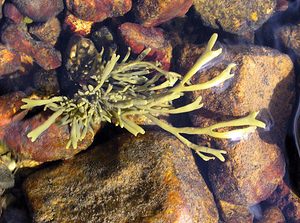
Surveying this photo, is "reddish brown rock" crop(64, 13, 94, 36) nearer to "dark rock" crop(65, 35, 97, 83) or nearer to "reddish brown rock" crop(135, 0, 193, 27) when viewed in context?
"dark rock" crop(65, 35, 97, 83)

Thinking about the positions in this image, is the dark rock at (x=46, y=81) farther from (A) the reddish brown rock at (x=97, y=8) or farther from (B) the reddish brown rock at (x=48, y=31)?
(A) the reddish brown rock at (x=97, y=8)

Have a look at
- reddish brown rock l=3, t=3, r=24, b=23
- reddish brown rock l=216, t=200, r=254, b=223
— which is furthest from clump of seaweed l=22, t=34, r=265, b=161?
reddish brown rock l=3, t=3, r=24, b=23

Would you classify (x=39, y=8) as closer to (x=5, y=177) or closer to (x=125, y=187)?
(x=5, y=177)

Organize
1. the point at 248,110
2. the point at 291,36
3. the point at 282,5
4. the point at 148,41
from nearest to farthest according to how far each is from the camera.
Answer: the point at 248,110 → the point at 148,41 → the point at 291,36 → the point at 282,5

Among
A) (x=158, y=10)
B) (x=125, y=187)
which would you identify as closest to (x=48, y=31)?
(x=158, y=10)


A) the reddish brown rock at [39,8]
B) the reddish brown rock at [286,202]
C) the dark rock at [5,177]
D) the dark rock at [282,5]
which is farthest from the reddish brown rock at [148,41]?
the reddish brown rock at [286,202]

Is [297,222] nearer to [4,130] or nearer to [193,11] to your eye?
[193,11]

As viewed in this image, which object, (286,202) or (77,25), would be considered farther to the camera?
(286,202)

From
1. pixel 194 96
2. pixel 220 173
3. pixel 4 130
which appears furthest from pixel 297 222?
pixel 4 130
